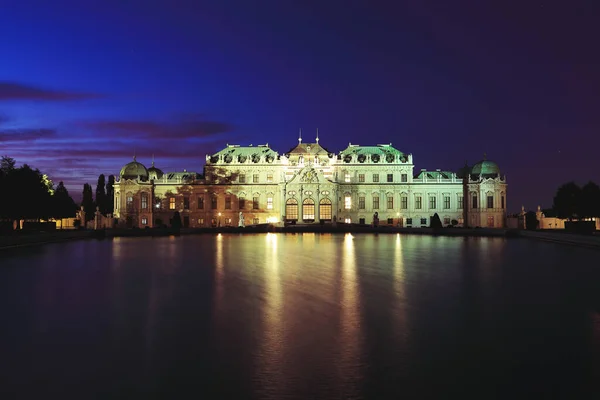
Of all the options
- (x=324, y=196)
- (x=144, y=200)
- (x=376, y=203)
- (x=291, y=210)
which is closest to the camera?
(x=324, y=196)

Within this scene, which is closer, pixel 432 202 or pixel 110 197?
pixel 432 202

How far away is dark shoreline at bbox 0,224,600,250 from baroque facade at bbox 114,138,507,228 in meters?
19.7

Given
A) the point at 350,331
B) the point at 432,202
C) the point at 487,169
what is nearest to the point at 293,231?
the point at 432,202

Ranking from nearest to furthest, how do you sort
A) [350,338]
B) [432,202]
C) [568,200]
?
[350,338] → [568,200] → [432,202]

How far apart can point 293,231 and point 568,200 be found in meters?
36.0

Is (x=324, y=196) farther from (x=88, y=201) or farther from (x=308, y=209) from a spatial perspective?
(x=88, y=201)

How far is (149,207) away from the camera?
320 ft

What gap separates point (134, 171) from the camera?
326 ft

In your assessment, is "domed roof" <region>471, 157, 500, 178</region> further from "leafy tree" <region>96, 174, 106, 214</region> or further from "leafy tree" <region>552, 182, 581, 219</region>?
"leafy tree" <region>96, 174, 106, 214</region>

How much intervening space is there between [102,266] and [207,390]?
20641 mm

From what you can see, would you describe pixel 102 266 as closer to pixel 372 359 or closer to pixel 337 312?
pixel 337 312

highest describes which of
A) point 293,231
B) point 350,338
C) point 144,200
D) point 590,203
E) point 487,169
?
point 487,169

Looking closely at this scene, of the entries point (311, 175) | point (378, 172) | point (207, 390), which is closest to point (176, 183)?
point (311, 175)

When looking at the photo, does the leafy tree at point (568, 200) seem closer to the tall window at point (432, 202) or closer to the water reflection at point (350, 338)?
the tall window at point (432, 202)
